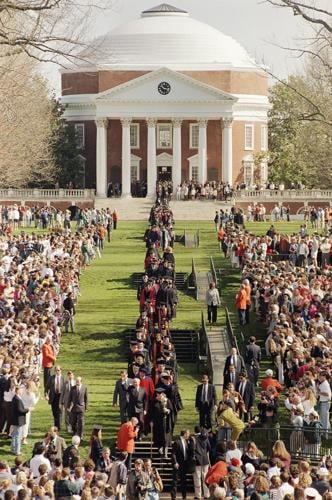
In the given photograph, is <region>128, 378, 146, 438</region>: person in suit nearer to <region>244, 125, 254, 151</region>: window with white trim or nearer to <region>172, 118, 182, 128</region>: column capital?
<region>172, 118, 182, 128</region>: column capital

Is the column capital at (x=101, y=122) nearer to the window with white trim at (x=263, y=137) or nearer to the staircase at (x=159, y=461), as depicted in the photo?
the window with white trim at (x=263, y=137)

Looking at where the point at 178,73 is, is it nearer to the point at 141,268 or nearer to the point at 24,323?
the point at 141,268

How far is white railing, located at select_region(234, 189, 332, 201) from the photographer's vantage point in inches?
3957

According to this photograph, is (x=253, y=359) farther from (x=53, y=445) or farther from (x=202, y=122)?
(x=202, y=122)

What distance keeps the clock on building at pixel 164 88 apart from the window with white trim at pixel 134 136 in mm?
5376

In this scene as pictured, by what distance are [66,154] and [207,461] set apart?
8387 cm

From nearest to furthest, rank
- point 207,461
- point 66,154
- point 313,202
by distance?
point 207,461
point 313,202
point 66,154

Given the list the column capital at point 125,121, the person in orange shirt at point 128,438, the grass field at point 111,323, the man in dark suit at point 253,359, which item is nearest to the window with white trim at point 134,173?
the column capital at point 125,121

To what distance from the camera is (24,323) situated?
1491 inches

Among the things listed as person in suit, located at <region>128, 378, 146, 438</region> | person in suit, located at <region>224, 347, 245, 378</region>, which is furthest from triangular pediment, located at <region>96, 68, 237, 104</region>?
person in suit, located at <region>128, 378, 146, 438</region>

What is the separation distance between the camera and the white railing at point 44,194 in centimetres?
10112

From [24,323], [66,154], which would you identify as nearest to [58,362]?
[24,323]

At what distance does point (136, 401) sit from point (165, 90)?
82.3 metres

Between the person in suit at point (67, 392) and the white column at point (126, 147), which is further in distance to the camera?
the white column at point (126, 147)
